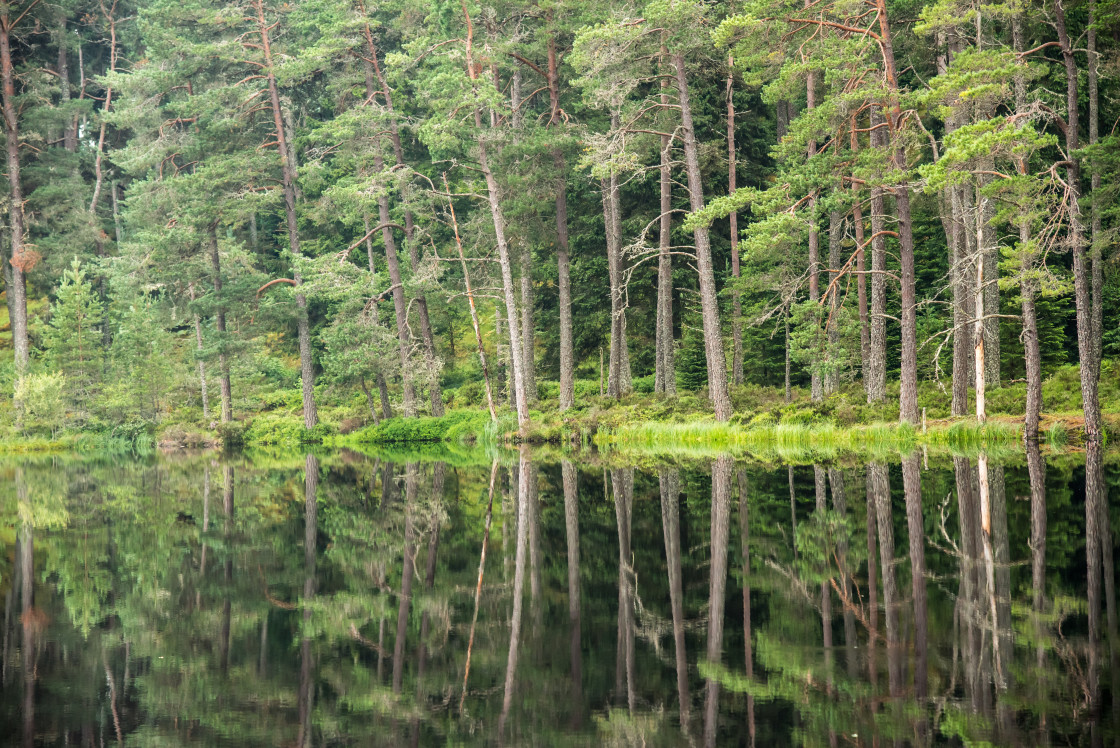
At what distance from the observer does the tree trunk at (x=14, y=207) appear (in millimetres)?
43000

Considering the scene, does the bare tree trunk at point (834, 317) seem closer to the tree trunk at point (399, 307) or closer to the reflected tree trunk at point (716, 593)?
the reflected tree trunk at point (716, 593)

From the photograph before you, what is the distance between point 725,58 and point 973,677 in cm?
2414

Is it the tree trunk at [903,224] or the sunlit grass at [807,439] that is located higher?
the tree trunk at [903,224]

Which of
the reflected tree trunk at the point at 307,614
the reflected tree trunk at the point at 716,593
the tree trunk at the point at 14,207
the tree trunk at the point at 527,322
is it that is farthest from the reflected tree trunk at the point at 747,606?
the tree trunk at the point at 14,207

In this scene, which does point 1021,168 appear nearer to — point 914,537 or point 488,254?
point 914,537

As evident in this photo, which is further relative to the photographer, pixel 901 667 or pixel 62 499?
pixel 62 499

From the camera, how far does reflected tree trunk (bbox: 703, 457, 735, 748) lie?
14.9 ft

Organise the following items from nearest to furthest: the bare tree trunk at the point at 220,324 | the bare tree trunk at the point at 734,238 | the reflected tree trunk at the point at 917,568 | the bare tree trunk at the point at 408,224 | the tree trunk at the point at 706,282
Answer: the reflected tree trunk at the point at 917,568 < the tree trunk at the point at 706,282 < the bare tree trunk at the point at 734,238 < the bare tree trunk at the point at 408,224 < the bare tree trunk at the point at 220,324

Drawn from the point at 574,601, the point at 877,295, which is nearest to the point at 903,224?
the point at 877,295

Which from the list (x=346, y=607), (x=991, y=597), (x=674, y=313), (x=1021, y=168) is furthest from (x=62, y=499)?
(x=674, y=313)

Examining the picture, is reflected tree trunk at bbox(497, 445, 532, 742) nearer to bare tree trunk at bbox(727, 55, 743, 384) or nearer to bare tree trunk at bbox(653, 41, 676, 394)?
bare tree trunk at bbox(653, 41, 676, 394)

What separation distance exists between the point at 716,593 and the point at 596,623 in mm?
1059

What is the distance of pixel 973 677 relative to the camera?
477cm

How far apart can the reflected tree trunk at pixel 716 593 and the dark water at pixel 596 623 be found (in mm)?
28
